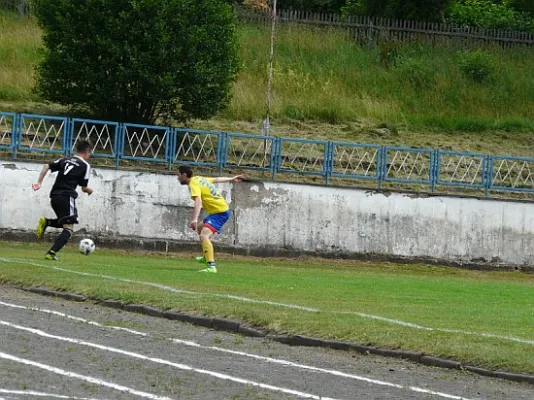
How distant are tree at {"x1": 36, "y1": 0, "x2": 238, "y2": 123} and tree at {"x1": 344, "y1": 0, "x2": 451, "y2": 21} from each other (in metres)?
17.3

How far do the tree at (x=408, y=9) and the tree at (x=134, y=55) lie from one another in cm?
1734

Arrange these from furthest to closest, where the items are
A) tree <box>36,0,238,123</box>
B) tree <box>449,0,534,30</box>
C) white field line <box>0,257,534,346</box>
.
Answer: tree <box>449,0,534,30</box> < tree <box>36,0,238,123</box> < white field line <box>0,257,534,346</box>

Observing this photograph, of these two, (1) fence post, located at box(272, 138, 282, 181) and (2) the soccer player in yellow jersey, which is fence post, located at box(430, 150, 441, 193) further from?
(2) the soccer player in yellow jersey

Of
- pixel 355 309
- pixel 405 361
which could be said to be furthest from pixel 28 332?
pixel 355 309

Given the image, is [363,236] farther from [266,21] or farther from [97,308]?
[266,21]

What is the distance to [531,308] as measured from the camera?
1644cm

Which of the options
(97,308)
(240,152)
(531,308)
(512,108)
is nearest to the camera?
(97,308)

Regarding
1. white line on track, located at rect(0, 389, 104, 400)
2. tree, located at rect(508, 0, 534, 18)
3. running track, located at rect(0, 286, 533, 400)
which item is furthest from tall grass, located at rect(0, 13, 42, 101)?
white line on track, located at rect(0, 389, 104, 400)

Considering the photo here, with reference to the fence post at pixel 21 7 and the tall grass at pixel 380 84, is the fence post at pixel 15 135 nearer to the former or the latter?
the tall grass at pixel 380 84

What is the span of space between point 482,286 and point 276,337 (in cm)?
1048

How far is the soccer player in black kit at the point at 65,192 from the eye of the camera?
776 inches

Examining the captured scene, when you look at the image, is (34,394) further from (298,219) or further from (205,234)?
(298,219)

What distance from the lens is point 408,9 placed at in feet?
154

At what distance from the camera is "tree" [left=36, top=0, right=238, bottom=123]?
2906cm
